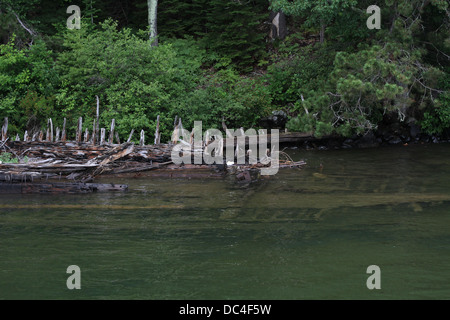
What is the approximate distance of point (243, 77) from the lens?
2472 centimetres

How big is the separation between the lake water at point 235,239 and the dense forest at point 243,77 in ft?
14.5

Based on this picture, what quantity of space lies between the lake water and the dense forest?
4413mm

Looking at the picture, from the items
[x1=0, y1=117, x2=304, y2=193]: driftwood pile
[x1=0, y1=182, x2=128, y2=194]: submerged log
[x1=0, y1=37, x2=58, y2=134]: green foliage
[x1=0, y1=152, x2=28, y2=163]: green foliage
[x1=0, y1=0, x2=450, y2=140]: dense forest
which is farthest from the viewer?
[x1=0, y1=37, x2=58, y2=134]: green foliage

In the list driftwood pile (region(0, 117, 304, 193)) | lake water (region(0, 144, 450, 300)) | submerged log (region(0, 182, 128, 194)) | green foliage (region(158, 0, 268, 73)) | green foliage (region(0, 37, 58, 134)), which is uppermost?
Answer: green foliage (region(158, 0, 268, 73))

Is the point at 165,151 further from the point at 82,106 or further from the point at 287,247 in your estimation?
the point at 287,247

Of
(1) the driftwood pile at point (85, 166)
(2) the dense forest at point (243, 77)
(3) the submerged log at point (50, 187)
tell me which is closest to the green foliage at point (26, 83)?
(2) the dense forest at point (243, 77)

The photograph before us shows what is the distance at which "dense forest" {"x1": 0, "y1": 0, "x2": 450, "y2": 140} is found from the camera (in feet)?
60.6

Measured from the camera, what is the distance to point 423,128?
21.1m

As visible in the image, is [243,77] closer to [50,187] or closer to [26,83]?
[26,83]

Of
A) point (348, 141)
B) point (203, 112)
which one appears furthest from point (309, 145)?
point (203, 112)

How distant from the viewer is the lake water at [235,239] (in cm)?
763

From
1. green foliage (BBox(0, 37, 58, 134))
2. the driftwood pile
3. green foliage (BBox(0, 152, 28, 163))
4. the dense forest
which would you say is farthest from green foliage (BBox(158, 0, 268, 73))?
green foliage (BBox(0, 152, 28, 163))

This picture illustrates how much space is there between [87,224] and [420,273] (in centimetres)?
596

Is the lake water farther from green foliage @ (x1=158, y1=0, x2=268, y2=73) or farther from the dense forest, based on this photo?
green foliage @ (x1=158, y1=0, x2=268, y2=73)
